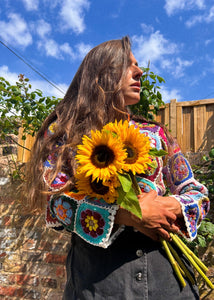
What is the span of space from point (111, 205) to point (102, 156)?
0.62 feet

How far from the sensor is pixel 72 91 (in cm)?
139

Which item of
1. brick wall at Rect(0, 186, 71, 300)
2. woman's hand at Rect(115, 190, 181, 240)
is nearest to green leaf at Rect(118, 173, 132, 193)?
woman's hand at Rect(115, 190, 181, 240)

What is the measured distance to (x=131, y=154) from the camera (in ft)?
3.23

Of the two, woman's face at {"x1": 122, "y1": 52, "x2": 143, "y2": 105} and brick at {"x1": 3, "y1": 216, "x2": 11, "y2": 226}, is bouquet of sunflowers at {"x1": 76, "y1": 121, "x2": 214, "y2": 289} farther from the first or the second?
brick at {"x1": 3, "y1": 216, "x2": 11, "y2": 226}

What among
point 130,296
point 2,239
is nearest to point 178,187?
point 130,296

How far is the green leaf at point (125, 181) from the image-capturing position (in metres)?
0.89

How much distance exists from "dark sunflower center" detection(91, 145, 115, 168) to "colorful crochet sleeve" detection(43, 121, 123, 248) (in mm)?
157

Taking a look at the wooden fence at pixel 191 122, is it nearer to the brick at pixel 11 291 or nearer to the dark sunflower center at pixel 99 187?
the dark sunflower center at pixel 99 187

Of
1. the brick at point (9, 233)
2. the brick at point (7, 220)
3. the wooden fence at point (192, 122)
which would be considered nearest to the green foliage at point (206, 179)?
the wooden fence at point (192, 122)

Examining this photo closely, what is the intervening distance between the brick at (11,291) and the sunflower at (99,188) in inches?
105

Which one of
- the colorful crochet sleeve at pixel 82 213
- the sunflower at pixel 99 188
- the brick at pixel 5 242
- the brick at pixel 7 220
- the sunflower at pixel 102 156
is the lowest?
the brick at pixel 5 242

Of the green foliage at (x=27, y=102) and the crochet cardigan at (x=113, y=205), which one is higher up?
the green foliage at (x=27, y=102)

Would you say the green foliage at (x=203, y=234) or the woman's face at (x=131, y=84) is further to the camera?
the green foliage at (x=203, y=234)

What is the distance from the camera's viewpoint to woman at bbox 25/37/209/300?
38.9 inches
